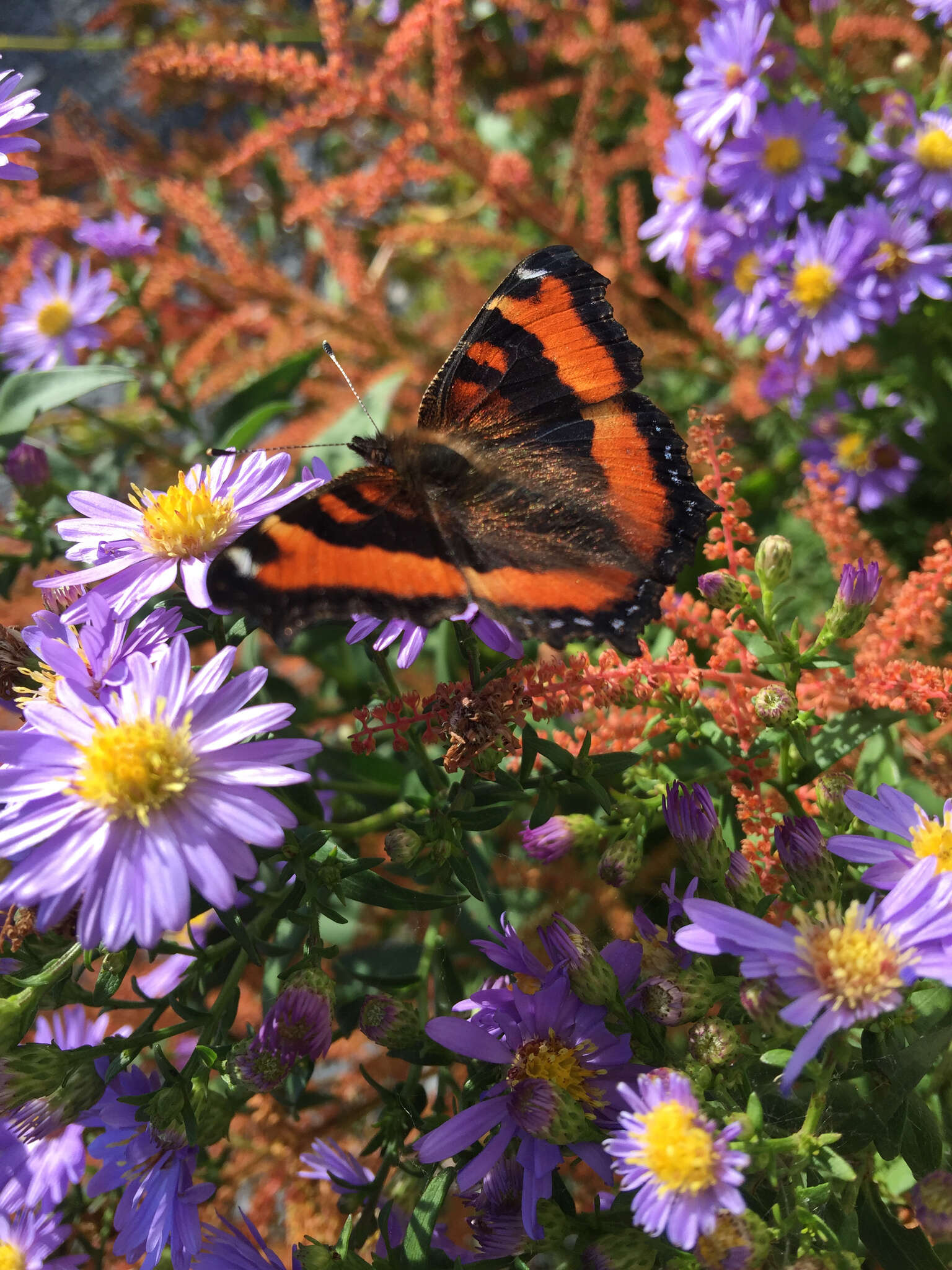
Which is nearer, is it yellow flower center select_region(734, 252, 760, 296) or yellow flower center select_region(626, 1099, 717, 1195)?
yellow flower center select_region(626, 1099, 717, 1195)

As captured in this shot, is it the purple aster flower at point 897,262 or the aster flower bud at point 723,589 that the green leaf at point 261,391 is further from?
the aster flower bud at point 723,589

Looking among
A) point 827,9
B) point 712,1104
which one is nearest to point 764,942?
point 712,1104

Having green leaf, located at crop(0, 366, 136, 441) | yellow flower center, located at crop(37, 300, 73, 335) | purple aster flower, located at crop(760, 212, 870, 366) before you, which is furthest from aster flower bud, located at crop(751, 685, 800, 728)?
yellow flower center, located at crop(37, 300, 73, 335)

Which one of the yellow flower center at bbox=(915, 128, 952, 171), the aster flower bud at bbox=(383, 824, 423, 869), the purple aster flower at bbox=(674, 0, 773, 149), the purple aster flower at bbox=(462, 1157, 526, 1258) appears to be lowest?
the purple aster flower at bbox=(462, 1157, 526, 1258)

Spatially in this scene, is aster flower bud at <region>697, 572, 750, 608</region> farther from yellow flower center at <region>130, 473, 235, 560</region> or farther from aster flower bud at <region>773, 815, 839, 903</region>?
yellow flower center at <region>130, 473, 235, 560</region>

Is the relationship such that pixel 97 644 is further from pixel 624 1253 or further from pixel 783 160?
pixel 783 160

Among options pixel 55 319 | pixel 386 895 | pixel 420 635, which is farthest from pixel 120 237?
pixel 386 895
